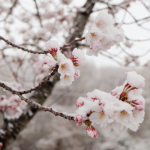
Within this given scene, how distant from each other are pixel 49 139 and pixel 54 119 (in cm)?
117

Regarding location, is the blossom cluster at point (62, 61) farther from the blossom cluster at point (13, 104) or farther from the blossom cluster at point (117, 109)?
the blossom cluster at point (13, 104)

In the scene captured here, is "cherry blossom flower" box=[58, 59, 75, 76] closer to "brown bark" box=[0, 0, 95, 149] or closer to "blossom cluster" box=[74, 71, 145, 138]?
"blossom cluster" box=[74, 71, 145, 138]

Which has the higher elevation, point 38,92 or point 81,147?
point 38,92

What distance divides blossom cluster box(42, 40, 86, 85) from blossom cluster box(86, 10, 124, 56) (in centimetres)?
8

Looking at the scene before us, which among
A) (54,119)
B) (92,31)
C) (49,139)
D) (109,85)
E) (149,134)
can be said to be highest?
(92,31)

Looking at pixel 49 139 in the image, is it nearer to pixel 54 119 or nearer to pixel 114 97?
pixel 54 119

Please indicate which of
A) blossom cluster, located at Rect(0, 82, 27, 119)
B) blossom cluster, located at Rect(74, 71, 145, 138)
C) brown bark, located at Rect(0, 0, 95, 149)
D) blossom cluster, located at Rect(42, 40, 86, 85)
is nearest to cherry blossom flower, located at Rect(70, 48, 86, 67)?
blossom cluster, located at Rect(42, 40, 86, 85)

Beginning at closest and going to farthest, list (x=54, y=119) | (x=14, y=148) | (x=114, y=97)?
(x=114, y=97)
(x=14, y=148)
(x=54, y=119)

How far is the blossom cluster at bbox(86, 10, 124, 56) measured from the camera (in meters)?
0.50

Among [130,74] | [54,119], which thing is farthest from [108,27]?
[54,119]

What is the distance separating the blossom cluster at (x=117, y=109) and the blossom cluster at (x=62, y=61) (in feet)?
0.34

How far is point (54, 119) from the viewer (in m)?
→ 5.67

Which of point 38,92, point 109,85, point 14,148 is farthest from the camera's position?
point 109,85

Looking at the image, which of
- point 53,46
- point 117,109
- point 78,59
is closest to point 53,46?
point 53,46
